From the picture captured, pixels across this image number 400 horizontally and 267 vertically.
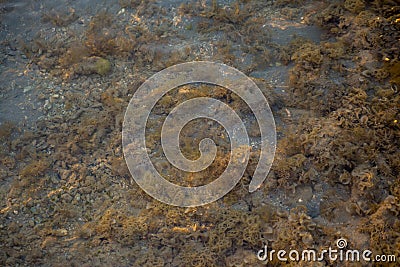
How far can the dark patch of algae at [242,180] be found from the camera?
17.3 ft

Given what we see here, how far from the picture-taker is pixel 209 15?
26.9 feet

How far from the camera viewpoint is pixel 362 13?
7402mm

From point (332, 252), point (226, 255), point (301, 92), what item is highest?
point (301, 92)

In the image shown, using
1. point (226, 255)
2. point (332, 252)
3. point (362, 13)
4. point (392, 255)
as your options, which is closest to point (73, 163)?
point (226, 255)

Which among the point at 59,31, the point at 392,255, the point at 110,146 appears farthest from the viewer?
the point at 59,31

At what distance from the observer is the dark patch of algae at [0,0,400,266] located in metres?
5.26

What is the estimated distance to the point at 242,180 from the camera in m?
5.86

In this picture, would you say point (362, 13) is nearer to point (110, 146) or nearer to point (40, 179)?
point (110, 146)

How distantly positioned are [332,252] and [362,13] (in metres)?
4.64

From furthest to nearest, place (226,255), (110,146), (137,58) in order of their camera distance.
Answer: (137,58), (110,146), (226,255)

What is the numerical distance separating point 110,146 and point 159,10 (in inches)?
136

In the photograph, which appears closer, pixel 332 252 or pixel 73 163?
pixel 332 252

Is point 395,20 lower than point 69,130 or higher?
higher

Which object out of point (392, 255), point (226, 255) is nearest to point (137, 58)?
point (226, 255)
